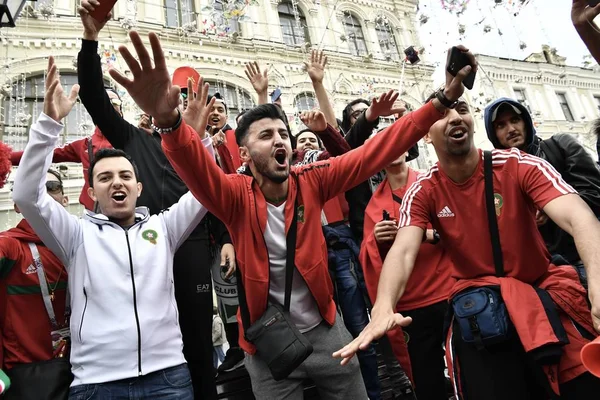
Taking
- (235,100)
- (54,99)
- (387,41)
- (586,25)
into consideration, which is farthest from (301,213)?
(387,41)

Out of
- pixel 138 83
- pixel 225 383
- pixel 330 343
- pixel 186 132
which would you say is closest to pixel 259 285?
pixel 330 343

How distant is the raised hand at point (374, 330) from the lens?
158 centimetres

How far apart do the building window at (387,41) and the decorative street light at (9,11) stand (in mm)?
15397

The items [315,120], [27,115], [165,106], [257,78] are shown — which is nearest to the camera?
[165,106]

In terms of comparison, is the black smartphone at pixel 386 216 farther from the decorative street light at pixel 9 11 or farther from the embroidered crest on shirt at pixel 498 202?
the decorative street light at pixel 9 11

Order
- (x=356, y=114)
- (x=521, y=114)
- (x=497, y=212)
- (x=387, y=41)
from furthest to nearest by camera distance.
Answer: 1. (x=387, y=41)
2. (x=356, y=114)
3. (x=521, y=114)
4. (x=497, y=212)

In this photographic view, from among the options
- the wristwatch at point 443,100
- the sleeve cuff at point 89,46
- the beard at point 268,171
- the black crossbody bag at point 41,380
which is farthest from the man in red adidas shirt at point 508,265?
the sleeve cuff at point 89,46

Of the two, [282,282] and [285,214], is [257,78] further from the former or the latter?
[282,282]

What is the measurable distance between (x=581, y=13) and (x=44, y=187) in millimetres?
2975

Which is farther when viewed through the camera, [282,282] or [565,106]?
[565,106]

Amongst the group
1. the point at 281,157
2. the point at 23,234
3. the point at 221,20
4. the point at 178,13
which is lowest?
the point at 23,234

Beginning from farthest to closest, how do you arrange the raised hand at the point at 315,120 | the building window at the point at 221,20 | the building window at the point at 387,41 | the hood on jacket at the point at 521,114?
the building window at the point at 387,41
the building window at the point at 221,20
the raised hand at the point at 315,120
the hood on jacket at the point at 521,114

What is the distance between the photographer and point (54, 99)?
7.55 feet

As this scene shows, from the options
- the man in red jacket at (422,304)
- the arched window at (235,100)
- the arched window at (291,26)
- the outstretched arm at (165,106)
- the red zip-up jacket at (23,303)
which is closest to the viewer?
the outstretched arm at (165,106)
